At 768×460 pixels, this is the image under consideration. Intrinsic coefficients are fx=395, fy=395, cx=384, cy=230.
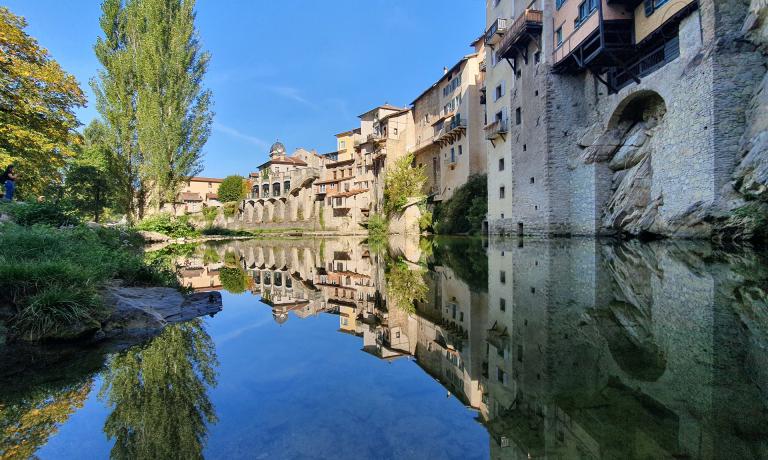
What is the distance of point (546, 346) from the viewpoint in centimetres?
420

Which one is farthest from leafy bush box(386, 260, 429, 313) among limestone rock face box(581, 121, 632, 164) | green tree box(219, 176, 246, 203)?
green tree box(219, 176, 246, 203)

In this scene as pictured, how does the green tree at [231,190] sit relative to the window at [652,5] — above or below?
below

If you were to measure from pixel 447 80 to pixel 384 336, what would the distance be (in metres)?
42.1

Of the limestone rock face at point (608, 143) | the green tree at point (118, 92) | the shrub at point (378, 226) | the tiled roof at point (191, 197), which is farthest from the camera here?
the tiled roof at point (191, 197)

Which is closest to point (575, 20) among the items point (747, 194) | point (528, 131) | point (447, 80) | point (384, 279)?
point (528, 131)

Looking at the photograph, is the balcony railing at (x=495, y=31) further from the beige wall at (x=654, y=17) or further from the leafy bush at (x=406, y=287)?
the leafy bush at (x=406, y=287)

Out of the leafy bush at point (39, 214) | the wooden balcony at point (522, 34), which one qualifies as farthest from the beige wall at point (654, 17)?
the leafy bush at point (39, 214)

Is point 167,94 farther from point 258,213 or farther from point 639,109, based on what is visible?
point 258,213

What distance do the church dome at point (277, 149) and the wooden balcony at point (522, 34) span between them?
64.5 metres

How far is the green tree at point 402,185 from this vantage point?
41.1 metres

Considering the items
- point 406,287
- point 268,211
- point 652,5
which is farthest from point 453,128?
point 268,211

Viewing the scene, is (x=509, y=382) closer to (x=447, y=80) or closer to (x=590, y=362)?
(x=590, y=362)

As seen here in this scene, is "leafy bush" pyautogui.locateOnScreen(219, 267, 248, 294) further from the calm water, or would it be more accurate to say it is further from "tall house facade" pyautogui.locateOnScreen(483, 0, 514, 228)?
"tall house facade" pyautogui.locateOnScreen(483, 0, 514, 228)

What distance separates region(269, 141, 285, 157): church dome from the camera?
8475 cm
